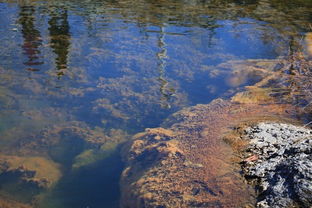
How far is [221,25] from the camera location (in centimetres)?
960

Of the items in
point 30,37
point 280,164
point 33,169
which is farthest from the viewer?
point 30,37

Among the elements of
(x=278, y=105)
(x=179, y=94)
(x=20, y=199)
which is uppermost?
(x=278, y=105)

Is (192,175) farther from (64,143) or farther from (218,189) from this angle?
(64,143)

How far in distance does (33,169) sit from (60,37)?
192 inches

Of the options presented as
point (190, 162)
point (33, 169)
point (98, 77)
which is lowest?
point (33, 169)

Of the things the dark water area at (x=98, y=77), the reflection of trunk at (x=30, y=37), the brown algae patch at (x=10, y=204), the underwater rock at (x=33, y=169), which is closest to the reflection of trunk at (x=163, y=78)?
the dark water area at (x=98, y=77)

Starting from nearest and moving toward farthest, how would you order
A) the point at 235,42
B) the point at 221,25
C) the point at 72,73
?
the point at 72,73
the point at 235,42
the point at 221,25

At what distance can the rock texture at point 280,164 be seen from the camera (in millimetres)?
2566

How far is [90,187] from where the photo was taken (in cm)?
392

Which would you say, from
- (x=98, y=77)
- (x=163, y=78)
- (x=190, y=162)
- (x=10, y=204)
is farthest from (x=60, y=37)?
(x=190, y=162)

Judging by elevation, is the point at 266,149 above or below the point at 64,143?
above

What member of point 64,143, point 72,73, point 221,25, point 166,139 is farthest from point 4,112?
point 221,25

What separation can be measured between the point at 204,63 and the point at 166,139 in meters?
3.24

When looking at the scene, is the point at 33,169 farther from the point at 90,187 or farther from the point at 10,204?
the point at 90,187
